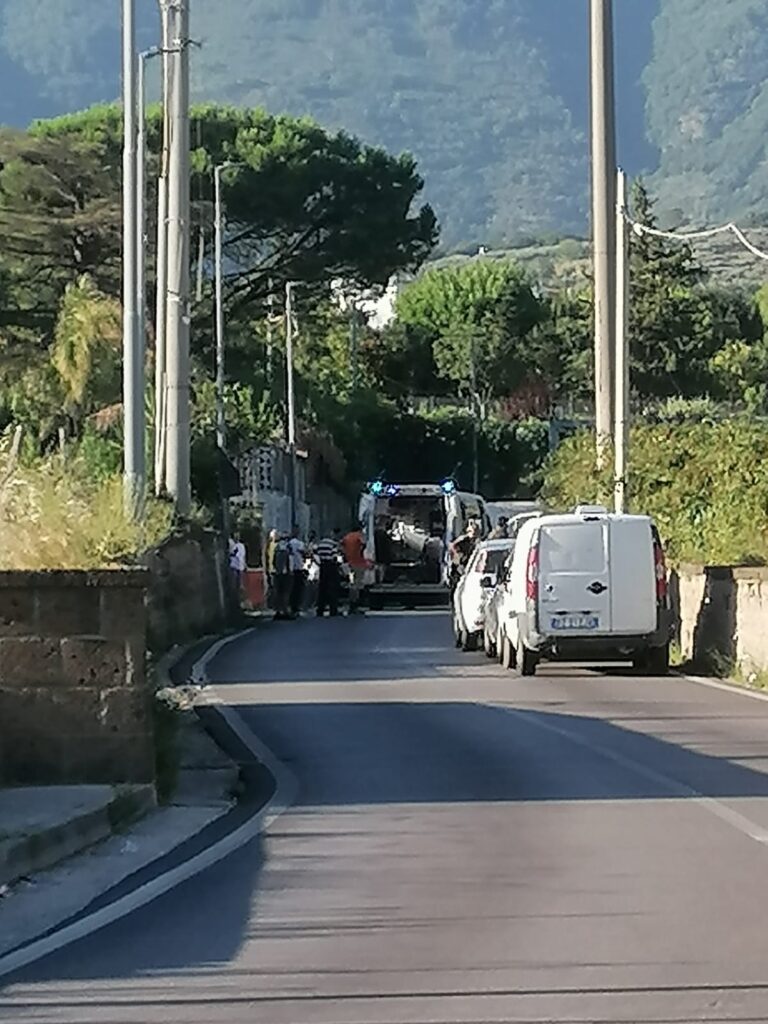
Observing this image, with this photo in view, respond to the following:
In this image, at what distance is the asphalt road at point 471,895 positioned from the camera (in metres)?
8.10

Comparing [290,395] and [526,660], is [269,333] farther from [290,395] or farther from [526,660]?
[526,660]

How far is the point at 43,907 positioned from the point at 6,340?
172 feet

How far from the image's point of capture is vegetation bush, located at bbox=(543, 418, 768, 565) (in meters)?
29.4

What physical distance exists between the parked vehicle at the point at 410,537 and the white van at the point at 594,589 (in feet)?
76.7

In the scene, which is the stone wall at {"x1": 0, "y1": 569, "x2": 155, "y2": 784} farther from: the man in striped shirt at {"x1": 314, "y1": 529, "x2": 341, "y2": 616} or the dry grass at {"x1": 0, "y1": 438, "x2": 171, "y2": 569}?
the man in striped shirt at {"x1": 314, "y1": 529, "x2": 341, "y2": 616}

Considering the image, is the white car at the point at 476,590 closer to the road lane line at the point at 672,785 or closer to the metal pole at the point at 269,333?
the road lane line at the point at 672,785

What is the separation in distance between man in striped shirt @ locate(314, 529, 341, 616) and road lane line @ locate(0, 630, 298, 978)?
1030 inches

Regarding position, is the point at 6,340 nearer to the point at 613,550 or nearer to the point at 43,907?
the point at 613,550

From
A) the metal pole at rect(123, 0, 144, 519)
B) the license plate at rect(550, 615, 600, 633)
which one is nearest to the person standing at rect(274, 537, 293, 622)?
the metal pole at rect(123, 0, 144, 519)

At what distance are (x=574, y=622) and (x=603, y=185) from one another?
35.0 feet

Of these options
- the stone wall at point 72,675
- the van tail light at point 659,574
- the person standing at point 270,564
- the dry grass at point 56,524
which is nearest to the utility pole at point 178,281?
the person standing at point 270,564

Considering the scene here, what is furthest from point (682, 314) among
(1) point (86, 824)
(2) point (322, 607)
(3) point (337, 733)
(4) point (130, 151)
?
(1) point (86, 824)

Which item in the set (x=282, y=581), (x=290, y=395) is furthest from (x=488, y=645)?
(x=290, y=395)

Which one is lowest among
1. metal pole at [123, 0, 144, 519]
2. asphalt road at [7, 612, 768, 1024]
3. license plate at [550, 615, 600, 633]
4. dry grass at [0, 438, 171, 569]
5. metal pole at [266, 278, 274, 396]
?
asphalt road at [7, 612, 768, 1024]
